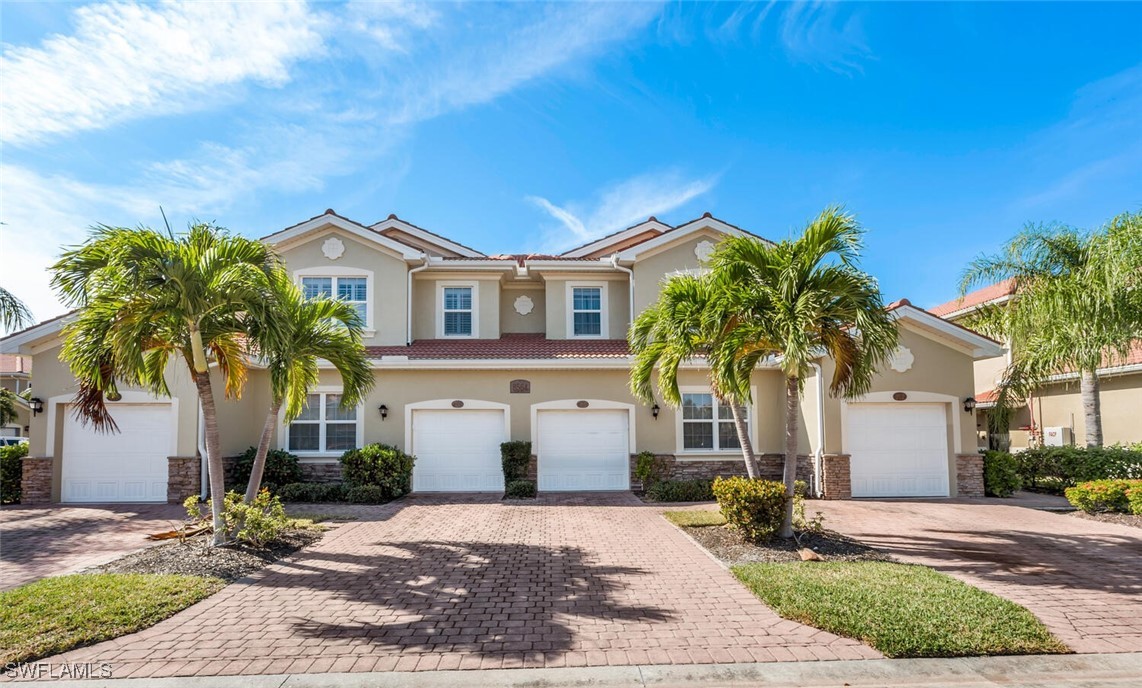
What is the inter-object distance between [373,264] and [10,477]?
939cm

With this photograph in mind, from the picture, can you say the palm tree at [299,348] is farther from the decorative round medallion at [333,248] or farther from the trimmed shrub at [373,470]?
the decorative round medallion at [333,248]

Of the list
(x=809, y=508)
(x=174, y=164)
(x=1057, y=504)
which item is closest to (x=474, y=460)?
(x=809, y=508)

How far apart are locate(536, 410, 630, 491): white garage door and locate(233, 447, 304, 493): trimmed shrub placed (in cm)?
583

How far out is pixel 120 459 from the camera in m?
14.1

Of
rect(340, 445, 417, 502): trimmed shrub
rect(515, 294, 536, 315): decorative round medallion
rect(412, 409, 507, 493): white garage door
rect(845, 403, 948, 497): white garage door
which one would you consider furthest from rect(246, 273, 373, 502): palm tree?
rect(845, 403, 948, 497): white garage door

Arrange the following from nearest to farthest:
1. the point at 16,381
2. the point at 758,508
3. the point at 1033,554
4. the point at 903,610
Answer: the point at 903,610 → the point at 1033,554 → the point at 758,508 → the point at 16,381

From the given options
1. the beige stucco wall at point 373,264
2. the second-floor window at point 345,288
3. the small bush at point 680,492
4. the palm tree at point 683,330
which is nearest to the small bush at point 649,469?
the small bush at point 680,492

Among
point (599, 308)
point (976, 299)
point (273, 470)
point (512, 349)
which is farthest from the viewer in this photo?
point (976, 299)

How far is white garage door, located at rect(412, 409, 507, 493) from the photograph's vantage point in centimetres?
1532

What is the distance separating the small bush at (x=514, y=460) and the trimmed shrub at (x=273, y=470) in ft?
16.0

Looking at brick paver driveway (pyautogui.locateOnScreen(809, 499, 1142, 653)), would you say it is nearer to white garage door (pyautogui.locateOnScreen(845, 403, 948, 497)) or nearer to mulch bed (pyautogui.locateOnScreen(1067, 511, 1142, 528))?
mulch bed (pyautogui.locateOnScreen(1067, 511, 1142, 528))

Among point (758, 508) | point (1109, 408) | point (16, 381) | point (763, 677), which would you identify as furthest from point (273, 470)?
point (16, 381)

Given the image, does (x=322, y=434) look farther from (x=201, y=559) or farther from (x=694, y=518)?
(x=694, y=518)

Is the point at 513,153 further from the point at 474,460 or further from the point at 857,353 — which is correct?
the point at 857,353
